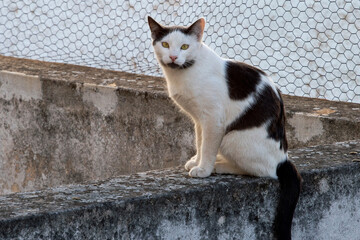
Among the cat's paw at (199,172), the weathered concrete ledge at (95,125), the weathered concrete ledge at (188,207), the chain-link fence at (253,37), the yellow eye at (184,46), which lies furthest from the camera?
the chain-link fence at (253,37)

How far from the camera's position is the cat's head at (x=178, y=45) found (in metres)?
2.12

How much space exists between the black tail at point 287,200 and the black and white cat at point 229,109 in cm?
1

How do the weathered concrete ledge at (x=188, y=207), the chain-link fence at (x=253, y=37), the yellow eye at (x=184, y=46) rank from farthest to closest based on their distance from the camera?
the chain-link fence at (x=253, y=37) < the yellow eye at (x=184, y=46) < the weathered concrete ledge at (x=188, y=207)

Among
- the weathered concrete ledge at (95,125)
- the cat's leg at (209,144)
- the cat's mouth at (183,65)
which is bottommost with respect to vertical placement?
the weathered concrete ledge at (95,125)

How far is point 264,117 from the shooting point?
207 centimetres

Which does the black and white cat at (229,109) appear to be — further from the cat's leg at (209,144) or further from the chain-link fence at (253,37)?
the chain-link fence at (253,37)

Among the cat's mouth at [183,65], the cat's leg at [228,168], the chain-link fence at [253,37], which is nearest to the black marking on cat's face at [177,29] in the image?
the cat's mouth at [183,65]

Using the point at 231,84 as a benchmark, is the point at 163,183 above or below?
below

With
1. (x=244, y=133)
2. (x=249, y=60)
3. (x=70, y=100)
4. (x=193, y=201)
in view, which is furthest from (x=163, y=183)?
(x=249, y=60)

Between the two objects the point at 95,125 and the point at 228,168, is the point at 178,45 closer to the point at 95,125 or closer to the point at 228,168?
the point at 228,168

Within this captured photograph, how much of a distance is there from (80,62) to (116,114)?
90 cm

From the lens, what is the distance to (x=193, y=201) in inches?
71.5

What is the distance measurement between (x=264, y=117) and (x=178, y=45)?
40 cm

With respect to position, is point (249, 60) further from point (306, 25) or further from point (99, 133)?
point (99, 133)
